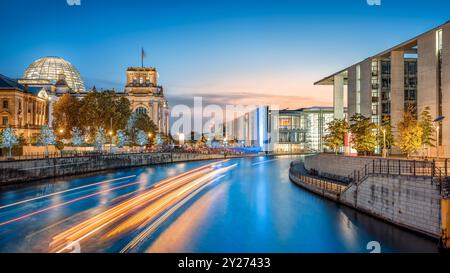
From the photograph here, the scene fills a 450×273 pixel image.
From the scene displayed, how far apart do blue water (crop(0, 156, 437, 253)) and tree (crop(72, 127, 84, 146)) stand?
127ft

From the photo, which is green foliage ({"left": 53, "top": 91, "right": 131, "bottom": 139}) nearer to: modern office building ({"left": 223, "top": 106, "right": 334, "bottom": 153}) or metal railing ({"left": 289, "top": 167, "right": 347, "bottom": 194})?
metal railing ({"left": 289, "top": 167, "right": 347, "bottom": 194})

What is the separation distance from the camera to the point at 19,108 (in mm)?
95750

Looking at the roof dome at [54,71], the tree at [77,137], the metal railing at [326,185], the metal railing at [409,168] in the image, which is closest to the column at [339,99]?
the metal railing at [326,185]

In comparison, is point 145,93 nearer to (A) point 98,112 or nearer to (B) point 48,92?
(B) point 48,92

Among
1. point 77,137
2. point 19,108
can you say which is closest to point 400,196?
point 77,137

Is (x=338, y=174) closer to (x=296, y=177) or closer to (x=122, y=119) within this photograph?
(x=296, y=177)

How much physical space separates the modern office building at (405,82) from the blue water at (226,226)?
22.3 metres

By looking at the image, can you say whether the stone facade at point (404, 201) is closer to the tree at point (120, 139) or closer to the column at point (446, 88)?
the column at point (446, 88)

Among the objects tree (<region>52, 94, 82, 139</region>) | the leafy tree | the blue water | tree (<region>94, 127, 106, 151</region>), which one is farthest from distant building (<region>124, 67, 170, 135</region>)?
the blue water

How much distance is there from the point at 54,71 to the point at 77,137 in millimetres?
109444

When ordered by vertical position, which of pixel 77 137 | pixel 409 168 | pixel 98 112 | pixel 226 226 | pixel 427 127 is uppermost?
pixel 98 112

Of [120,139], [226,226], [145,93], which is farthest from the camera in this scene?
[145,93]

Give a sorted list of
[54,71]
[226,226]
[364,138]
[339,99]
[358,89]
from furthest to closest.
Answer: [54,71] → [339,99] → [358,89] → [364,138] → [226,226]
